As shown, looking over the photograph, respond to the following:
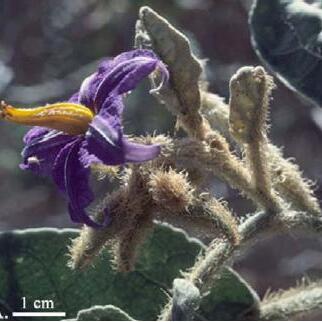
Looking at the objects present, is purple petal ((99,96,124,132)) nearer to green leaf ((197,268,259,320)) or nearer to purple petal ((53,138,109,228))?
purple petal ((53,138,109,228))

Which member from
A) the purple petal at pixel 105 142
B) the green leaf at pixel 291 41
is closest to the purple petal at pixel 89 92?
the purple petal at pixel 105 142

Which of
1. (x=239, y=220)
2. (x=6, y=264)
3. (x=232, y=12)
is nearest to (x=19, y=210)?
(x=232, y=12)

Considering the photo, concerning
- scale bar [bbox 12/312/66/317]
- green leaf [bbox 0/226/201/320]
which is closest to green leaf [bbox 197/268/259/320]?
green leaf [bbox 0/226/201/320]

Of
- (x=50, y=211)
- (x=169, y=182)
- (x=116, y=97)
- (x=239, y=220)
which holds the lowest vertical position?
(x=50, y=211)

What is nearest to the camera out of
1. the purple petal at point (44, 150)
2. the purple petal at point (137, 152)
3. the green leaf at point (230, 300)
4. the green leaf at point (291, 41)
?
the purple petal at point (137, 152)

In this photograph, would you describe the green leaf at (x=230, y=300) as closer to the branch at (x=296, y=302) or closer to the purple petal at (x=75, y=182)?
the branch at (x=296, y=302)

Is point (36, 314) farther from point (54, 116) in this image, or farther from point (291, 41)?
point (291, 41)

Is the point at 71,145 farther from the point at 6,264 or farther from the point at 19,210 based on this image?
the point at 19,210
